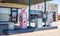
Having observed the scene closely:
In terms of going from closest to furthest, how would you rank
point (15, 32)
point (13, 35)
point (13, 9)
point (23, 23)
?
point (13, 35), point (15, 32), point (23, 23), point (13, 9)

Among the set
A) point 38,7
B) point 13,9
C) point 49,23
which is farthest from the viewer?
point 38,7

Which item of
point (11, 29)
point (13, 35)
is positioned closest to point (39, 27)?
point (11, 29)

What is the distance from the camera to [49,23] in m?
13.5

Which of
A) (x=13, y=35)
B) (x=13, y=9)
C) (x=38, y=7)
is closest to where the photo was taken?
(x=13, y=35)

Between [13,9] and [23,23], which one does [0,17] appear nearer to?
[13,9]

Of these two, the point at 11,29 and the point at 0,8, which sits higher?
the point at 0,8

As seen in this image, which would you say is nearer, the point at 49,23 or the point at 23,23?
the point at 23,23

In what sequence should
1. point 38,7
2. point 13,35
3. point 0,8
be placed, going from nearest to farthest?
point 13,35, point 0,8, point 38,7

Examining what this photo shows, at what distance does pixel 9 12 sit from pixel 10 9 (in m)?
0.58

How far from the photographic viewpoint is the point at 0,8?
2281 centimetres

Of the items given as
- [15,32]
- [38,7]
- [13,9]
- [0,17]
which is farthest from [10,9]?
[15,32]

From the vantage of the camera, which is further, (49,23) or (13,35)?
(49,23)

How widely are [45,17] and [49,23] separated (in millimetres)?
659

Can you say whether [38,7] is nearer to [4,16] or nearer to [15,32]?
[4,16]
